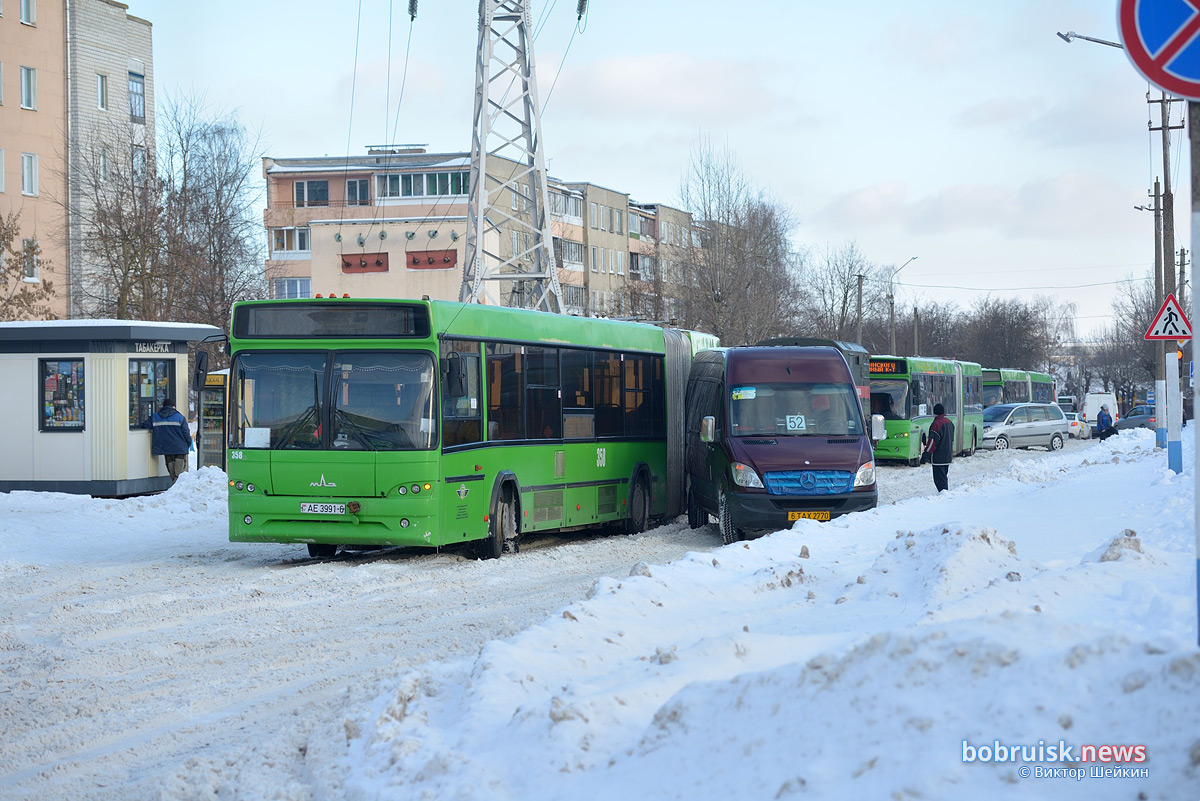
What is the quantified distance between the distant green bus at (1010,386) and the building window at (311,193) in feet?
156

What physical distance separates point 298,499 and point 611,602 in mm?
6086

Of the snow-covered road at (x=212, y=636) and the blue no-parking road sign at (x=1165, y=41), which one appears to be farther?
the snow-covered road at (x=212, y=636)

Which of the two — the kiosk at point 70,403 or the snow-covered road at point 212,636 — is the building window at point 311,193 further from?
the snow-covered road at point 212,636

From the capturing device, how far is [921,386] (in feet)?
121

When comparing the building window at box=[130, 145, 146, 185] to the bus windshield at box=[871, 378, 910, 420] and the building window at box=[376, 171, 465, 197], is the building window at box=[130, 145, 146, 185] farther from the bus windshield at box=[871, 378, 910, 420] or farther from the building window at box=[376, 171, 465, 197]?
the building window at box=[376, 171, 465, 197]

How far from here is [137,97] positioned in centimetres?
6100

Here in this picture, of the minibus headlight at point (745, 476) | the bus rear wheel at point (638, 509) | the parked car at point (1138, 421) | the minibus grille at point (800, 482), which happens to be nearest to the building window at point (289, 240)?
the parked car at point (1138, 421)

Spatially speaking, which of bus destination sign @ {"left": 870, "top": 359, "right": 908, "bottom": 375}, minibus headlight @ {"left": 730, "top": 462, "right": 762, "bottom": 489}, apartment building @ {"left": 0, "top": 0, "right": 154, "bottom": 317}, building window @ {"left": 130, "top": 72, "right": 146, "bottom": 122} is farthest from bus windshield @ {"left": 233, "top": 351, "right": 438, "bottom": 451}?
building window @ {"left": 130, "top": 72, "right": 146, "bottom": 122}

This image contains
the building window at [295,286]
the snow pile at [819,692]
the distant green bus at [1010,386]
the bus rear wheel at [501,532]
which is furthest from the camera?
the building window at [295,286]

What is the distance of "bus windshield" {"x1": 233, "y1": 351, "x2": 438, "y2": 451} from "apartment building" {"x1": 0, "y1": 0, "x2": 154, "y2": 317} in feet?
136

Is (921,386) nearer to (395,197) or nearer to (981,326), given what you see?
(395,197)

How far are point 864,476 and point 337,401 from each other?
23.5 ft

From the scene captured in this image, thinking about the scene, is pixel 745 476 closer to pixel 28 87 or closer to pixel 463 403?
pixel 463 403

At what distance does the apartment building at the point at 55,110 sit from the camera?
175 feet
